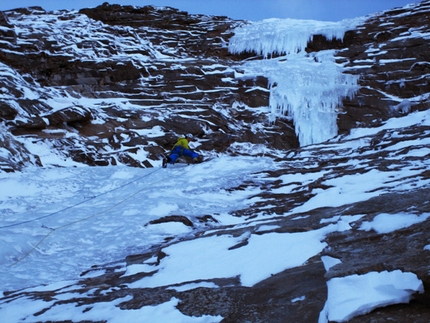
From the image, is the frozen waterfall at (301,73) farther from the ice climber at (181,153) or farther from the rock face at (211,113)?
the ice climber at (181,153)

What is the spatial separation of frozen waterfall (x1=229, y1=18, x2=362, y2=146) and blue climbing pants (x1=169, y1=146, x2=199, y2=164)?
24.1 ft

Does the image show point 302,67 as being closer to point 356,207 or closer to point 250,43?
point 250,43

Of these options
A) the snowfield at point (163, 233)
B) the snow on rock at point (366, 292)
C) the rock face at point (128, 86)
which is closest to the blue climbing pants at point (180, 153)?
the snowfield at point (163, 233)

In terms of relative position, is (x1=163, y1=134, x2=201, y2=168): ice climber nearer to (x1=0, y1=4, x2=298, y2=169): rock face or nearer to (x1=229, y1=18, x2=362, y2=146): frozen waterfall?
(x1=0, y1=4, x2=298, y2=169): rock face

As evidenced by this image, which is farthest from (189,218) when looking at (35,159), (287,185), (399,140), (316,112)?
(316,112)

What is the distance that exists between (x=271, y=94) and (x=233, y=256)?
16.0m

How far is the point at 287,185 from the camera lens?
847 centimetres

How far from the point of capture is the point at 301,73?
20.8 meters

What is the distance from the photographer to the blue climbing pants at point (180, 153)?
1179 cm

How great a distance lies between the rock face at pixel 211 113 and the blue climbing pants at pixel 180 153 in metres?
2.21

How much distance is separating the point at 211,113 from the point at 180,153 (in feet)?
20.0

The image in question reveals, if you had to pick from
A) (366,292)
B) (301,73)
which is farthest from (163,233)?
(301,73)

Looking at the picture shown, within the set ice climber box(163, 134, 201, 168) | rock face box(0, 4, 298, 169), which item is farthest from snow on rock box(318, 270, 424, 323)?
rock face box(0, 4, 298, 169)

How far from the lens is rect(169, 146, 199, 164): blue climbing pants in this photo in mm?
11788
